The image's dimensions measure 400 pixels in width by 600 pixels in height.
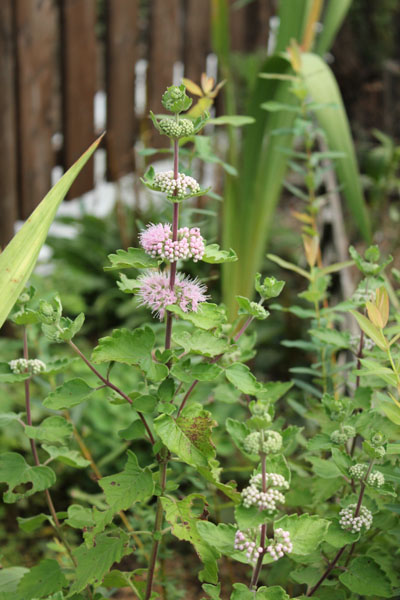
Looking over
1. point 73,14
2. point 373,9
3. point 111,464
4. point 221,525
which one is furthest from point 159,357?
point 373,9

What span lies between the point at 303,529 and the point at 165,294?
26 cm

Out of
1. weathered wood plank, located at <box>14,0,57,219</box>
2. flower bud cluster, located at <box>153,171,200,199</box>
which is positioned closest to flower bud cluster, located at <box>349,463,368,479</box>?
flower bud cluster, located at <box>153,171,200,199</box>

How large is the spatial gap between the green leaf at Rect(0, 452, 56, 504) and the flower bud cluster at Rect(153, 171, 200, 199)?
365 mm

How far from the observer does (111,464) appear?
184 cm

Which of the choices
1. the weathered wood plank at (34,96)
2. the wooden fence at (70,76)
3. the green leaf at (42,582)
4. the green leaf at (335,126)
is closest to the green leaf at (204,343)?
the green leaf at (42,582)

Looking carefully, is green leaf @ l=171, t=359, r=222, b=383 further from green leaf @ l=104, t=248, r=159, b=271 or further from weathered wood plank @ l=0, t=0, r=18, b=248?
weathered wood plank @ l=0, t=0, r=18, b=248

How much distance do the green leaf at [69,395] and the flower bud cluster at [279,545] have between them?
0.23 metres

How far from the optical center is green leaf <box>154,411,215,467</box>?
649 mm

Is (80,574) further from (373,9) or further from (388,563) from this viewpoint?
(373,9)

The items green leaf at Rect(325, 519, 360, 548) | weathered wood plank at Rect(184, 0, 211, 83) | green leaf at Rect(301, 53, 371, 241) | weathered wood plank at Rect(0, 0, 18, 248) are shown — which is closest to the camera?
green leaf at Rect(325, 519, 360, 548)

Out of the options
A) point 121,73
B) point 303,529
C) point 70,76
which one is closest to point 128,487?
point 303,529

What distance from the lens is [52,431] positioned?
0.80m

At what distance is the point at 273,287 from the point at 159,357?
14cm

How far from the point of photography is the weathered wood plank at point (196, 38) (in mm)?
3910
